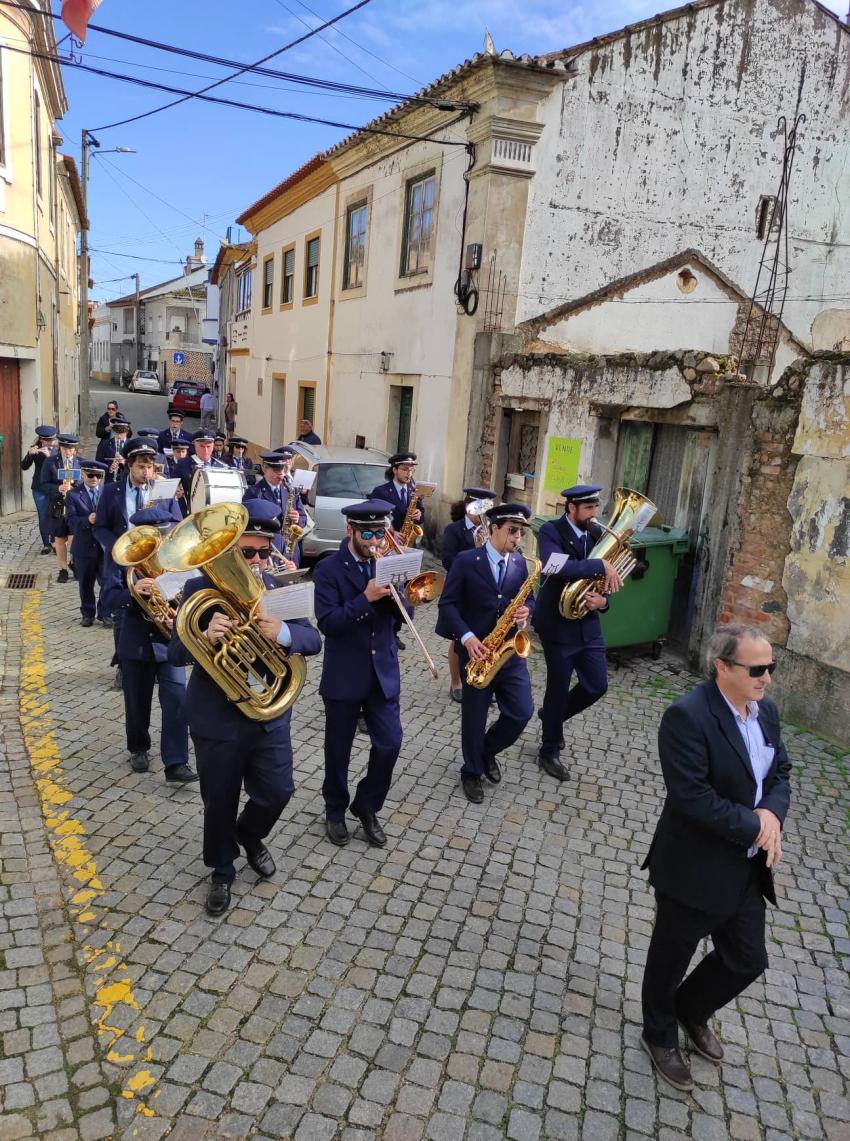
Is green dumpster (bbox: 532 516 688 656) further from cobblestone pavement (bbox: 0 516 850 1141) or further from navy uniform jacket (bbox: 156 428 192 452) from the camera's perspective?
navy uniform jacket (bbox: 156 428 192 452)

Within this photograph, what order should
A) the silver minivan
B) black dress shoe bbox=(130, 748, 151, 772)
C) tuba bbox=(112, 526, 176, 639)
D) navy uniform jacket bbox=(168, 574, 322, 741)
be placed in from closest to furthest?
navy uniform jacket bbox=(168, 574, 322, 741)
tuba bbox=(112, 526, 176, 639)
black dress shoe bbox=(130, 748, 151, 772)
the silver minivan

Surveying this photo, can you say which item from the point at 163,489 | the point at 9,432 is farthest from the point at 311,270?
the point at 163,489

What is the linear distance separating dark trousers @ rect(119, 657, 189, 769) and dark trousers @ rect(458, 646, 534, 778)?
1906 mm

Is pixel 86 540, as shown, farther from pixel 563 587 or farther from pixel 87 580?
pixel 563 587

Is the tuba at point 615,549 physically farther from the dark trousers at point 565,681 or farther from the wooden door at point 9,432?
the wooden door at point 9,432

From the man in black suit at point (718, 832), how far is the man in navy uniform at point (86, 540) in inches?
275

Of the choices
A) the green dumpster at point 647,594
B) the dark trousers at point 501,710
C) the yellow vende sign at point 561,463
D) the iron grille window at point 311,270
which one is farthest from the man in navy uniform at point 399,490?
the iron grille window at point 311,270

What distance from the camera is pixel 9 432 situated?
14.7 meters

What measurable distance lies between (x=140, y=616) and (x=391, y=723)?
6.37 feet

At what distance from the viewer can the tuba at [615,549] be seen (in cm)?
577

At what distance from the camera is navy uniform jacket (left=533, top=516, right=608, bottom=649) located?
5.85 m

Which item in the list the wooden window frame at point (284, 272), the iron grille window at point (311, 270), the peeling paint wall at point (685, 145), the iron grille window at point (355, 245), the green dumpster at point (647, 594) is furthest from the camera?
the wooden window frame at point (284, 272)

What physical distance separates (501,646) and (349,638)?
45.9 inches

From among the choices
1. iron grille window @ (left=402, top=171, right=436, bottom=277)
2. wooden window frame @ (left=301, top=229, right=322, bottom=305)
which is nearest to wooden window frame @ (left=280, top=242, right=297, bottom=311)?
wooden window frame @ (left=301, top=229, right=322, bottom=305)
